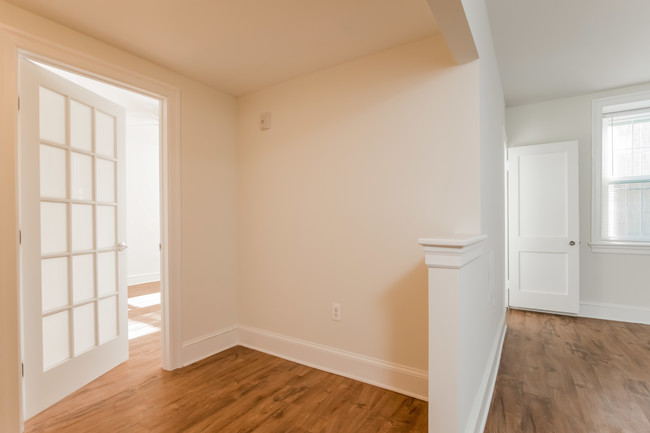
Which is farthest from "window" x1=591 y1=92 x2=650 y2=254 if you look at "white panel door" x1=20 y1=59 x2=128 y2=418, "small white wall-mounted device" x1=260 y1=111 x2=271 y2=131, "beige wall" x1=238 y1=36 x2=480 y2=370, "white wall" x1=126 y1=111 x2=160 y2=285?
"white wall" x1=126 y1=111 x2=160 y2=285

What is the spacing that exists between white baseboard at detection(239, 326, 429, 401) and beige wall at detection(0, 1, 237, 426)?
364 millimetres

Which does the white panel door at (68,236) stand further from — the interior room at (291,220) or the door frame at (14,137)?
the door frame at (14,137)

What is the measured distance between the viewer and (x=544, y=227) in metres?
3.88

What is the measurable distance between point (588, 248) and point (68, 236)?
16.8 feet

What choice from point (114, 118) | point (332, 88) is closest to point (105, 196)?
point (114, 118)

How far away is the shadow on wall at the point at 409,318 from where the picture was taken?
209cm

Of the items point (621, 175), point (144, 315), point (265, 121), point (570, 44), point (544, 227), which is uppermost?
point (570, 44)

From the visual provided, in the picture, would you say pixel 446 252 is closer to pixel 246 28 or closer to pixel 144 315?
pixel 246 28

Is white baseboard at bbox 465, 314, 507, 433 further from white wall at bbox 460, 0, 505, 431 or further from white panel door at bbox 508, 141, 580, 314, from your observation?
white panel door at bbox 508, 141, 580, 314

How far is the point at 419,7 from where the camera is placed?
1785 mm

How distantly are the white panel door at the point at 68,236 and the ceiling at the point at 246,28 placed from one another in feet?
1.68

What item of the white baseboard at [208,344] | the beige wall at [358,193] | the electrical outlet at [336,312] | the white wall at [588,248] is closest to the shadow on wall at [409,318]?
the beige wall at [358,193]

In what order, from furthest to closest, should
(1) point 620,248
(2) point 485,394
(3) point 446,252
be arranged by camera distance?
1. (1) point 620,248
2. (2) point 485,394
3. (3) point 446,252

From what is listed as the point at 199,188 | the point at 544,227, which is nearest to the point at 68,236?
the point at 199,188
